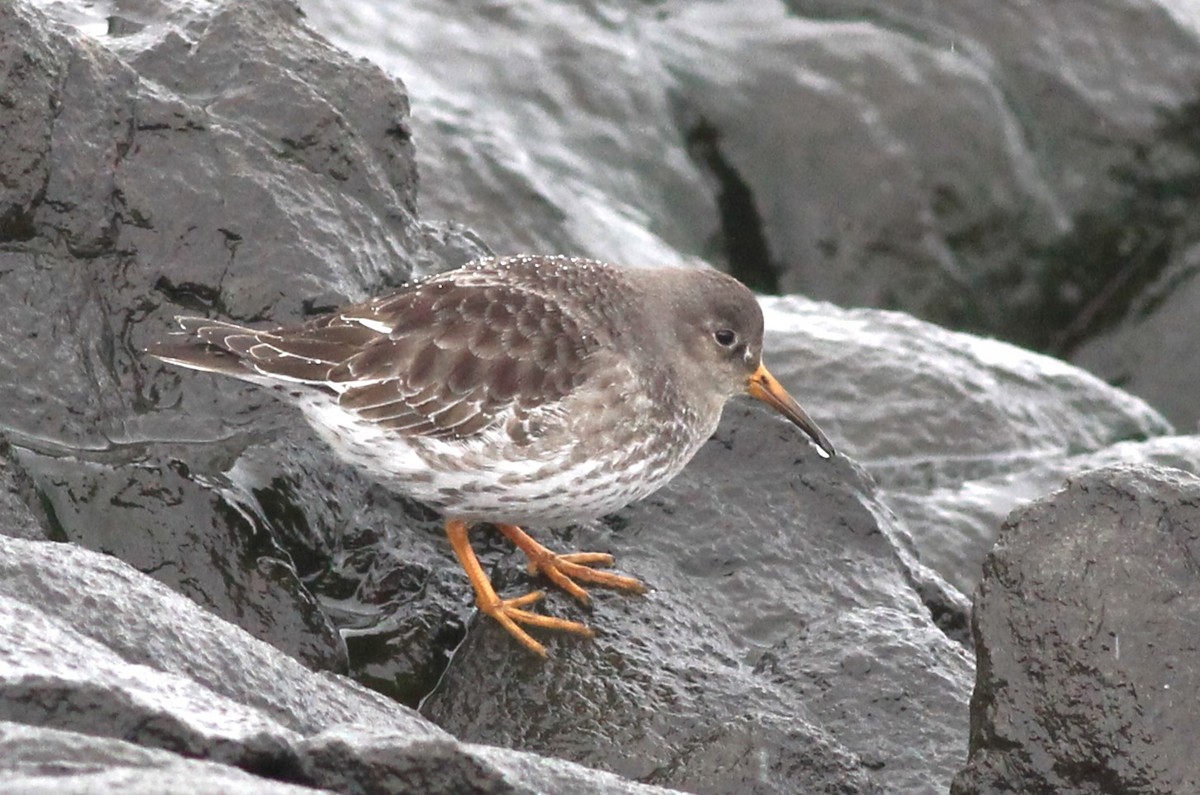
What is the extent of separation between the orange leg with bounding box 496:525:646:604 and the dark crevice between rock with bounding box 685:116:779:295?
6.01 meters

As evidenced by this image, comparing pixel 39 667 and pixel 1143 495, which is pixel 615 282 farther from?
pixel 39 667

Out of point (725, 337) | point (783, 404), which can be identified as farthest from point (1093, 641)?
point (725, 337)

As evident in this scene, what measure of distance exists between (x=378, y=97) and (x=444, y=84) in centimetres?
479

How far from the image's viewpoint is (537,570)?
6.62m

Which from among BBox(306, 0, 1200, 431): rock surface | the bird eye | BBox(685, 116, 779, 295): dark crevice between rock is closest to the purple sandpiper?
the bird eye

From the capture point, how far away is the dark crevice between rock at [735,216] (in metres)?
12.6

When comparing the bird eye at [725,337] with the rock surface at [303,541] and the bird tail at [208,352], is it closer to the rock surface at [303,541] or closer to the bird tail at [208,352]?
the rock surface at [303,541]

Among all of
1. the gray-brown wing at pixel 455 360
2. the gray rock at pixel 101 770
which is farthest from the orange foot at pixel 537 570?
the gray rock at pixel 101 770

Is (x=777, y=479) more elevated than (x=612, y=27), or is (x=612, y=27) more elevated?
(x=777, y=479)

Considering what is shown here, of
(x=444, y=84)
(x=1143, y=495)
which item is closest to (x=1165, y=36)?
(x=444, y=84)

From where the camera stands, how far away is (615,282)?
6867 mm

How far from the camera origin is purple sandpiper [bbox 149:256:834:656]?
20.2 feet

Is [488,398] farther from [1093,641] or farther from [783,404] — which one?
[1093,641]

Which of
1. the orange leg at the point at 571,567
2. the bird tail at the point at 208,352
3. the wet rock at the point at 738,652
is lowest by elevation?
the orange leg at the point at 571,567
